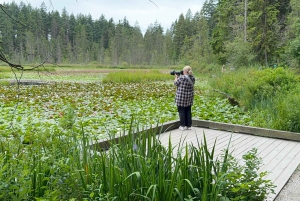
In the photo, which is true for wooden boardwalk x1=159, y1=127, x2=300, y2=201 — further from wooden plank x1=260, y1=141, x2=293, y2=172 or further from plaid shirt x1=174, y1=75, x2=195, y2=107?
plaid shirt x1=174, y1=75, x2=195, y2=107

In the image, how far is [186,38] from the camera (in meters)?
43.8

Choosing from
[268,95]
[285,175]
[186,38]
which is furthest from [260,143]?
[186,38]

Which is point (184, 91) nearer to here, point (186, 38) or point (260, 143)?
point (260, 143)

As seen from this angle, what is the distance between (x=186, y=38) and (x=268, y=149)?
134ft

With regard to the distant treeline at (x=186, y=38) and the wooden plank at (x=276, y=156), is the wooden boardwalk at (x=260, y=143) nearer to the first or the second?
the wooden plank at (x=276, y=156)

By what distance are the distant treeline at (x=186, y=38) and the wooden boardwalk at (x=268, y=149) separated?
2.16 metres

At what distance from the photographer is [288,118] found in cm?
534

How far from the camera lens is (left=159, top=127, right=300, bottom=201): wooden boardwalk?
3.50 meters

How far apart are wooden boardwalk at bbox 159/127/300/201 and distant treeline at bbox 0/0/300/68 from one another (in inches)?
84.9

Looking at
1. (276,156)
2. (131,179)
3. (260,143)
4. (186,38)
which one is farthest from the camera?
(186,38)

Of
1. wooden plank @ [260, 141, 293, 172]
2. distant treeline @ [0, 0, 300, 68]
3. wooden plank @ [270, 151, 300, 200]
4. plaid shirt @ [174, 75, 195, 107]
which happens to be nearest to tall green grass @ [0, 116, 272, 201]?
distant treeline @ [0, 0, 300, 68]

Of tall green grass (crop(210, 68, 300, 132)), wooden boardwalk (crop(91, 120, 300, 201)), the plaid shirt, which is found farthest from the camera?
the plaid shirt

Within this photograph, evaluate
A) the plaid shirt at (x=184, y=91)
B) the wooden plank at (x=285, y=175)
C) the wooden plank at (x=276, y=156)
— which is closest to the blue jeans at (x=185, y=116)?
the plaid shirt at (x=184, y=91)

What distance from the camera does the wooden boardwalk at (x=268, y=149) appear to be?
3496 millimetres
